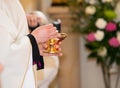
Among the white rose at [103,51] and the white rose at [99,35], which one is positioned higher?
the white rose at [99,35]

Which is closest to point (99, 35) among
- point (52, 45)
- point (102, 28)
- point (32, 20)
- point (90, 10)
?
point (102, 28)

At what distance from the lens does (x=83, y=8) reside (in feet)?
9.65

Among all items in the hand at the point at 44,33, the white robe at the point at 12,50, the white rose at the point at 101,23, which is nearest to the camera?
the white robe at the point at 12,50

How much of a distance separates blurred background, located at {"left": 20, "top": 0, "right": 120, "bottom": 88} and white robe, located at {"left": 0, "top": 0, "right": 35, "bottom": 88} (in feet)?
5.15

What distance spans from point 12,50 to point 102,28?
145 centimetres

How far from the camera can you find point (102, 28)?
2805 mm

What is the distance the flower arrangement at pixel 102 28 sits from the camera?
9.15 ft

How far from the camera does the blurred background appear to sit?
319 centimetres

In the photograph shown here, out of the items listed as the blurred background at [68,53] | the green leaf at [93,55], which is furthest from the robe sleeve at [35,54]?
the blurred background at [68,53]

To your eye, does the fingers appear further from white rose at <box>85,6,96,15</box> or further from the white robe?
white rose at <box>85,6,96,15</box>

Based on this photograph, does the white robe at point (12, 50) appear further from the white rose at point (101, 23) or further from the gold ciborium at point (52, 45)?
the white rose at point (101, 23)

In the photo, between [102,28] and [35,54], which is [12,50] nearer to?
[35,54]

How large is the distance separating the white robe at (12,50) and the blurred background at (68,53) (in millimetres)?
1569

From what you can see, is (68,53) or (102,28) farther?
(68,53)
